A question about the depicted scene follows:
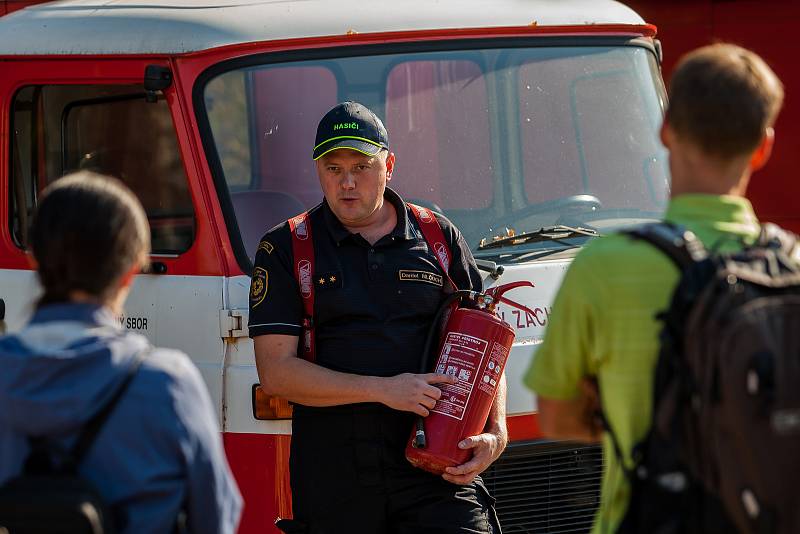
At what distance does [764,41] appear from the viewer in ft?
26.5

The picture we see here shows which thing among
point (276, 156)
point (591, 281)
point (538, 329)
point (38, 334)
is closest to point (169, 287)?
point (276, 156)

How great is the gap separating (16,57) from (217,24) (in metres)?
0.86

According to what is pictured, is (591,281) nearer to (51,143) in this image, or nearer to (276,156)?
(276,156)

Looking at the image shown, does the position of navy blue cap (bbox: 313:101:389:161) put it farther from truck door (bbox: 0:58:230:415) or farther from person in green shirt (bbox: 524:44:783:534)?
person in green shirt (bbox: 524:44:783:534)

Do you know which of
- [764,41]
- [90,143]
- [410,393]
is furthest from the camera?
[764,41]

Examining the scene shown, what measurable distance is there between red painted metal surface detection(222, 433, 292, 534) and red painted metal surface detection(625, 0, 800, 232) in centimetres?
474

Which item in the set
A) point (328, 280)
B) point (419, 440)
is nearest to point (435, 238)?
point (328, 280)

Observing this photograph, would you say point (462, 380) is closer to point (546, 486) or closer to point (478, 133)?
point (546, 486)

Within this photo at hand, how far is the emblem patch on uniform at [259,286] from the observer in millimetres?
3752

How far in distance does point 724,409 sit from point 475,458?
→ 1.57 m

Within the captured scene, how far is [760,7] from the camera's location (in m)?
8.09

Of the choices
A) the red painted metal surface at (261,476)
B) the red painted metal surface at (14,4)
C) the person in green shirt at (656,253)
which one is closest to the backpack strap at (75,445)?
the person in green shirt at (656,253)

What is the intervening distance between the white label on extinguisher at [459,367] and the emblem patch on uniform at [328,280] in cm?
37

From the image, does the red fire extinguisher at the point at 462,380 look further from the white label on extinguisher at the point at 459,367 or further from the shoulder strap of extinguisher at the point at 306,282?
the shoulder strap of extinguisher at the point at 306,282
